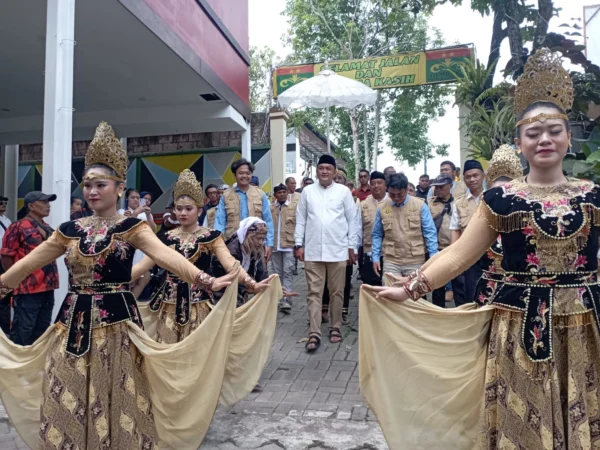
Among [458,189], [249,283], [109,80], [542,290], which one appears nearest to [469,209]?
[458,189]

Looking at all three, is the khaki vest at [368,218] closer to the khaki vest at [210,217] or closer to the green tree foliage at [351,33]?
the khaki vest at [210,217]

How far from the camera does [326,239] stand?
5.97 m

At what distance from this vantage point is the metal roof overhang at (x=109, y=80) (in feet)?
20.9

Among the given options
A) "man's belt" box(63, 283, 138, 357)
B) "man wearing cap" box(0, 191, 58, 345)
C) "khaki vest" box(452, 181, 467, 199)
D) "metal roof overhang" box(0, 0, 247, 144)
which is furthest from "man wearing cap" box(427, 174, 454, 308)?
"man's belt" box(63, 283, 138, 357)

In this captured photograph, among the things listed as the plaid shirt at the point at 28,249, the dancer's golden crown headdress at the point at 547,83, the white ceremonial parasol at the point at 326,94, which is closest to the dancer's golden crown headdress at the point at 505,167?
the dancer's golden crown headdress at the point at 547,83

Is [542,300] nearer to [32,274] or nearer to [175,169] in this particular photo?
[32,274]

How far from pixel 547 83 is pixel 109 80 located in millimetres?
7892

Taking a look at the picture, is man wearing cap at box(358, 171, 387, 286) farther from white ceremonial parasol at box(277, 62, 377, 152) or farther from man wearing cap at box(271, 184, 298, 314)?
white ceremonial parasol at box(277, 62, 377, 152)

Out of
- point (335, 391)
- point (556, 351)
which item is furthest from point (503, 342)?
point (335, 391)

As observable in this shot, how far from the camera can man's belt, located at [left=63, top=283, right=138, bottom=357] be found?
2785mm

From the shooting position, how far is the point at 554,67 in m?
2.38

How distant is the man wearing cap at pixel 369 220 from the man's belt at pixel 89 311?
449 centimetres

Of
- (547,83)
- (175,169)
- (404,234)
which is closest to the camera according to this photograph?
(547,83)

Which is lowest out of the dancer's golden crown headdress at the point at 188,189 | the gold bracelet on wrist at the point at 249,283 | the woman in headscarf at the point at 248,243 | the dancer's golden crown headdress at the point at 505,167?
the gold bracelet on wrist at the point at 249,283
